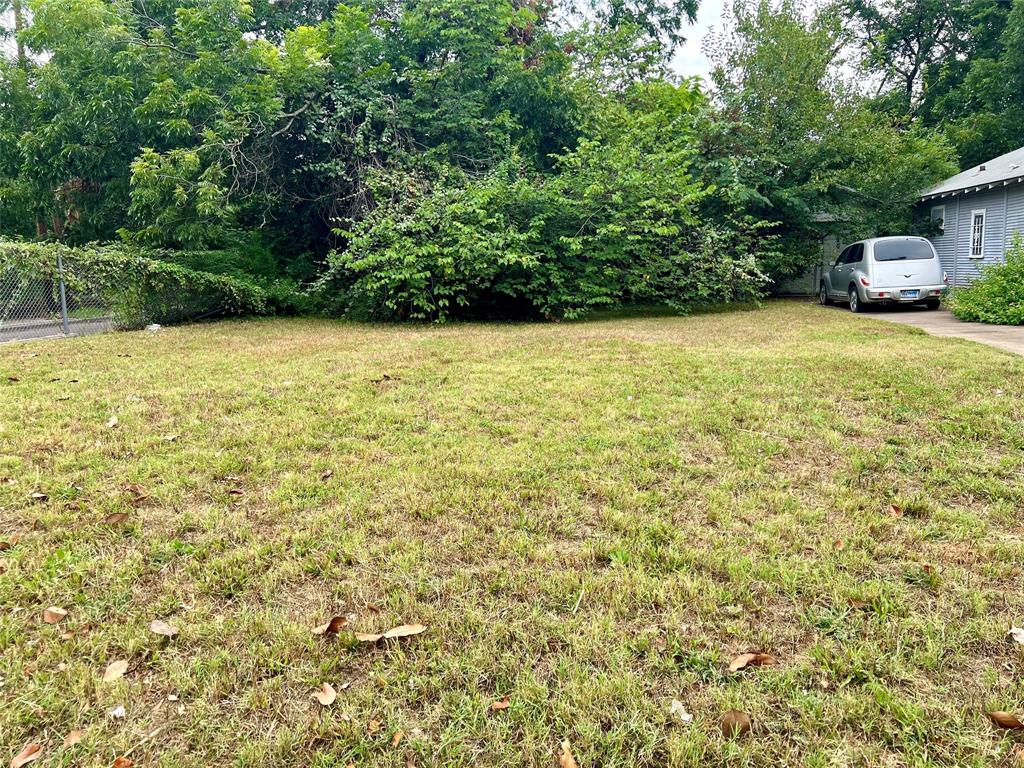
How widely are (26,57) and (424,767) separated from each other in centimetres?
1866

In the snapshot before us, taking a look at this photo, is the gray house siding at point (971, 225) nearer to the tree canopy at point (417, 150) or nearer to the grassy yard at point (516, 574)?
the tree canopy at point (417, 150)

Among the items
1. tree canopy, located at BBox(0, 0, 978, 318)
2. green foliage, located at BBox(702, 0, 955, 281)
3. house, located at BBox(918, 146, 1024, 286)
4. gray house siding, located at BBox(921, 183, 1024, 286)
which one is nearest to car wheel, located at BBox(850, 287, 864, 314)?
tree canopy, located at BBox(0, 0, 978, 318)

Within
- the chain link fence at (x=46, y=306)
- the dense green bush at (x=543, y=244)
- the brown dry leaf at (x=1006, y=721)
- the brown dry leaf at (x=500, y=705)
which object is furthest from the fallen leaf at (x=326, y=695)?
the chain link fence at (x=46, y=306)

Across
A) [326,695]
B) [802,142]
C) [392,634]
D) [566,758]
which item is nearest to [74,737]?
[326,695]

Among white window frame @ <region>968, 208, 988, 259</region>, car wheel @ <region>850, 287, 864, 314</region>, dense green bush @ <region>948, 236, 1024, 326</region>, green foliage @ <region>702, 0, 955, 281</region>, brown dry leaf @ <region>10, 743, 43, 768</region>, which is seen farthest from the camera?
white window frame @ <region>968, 208, 988, 259</region>

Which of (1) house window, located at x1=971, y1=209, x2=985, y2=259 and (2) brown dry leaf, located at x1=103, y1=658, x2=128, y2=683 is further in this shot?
(1) house window, located at x1=971, y1=209, x2=985, y2=259

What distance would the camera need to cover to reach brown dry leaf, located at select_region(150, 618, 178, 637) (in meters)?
1.94

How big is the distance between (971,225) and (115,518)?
1969cm

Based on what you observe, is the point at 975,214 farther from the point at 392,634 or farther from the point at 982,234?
the point at 392,634

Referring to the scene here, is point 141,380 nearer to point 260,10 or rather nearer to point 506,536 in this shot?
point 506,536

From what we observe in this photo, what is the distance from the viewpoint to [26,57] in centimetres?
1399

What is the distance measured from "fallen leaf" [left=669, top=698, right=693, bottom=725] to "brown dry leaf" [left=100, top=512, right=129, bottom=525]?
241 cm

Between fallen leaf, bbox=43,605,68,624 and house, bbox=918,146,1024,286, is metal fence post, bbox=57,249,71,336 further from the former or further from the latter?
house, bbox=918,146,1024,286

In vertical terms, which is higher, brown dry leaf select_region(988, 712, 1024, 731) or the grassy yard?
the grassy yard
